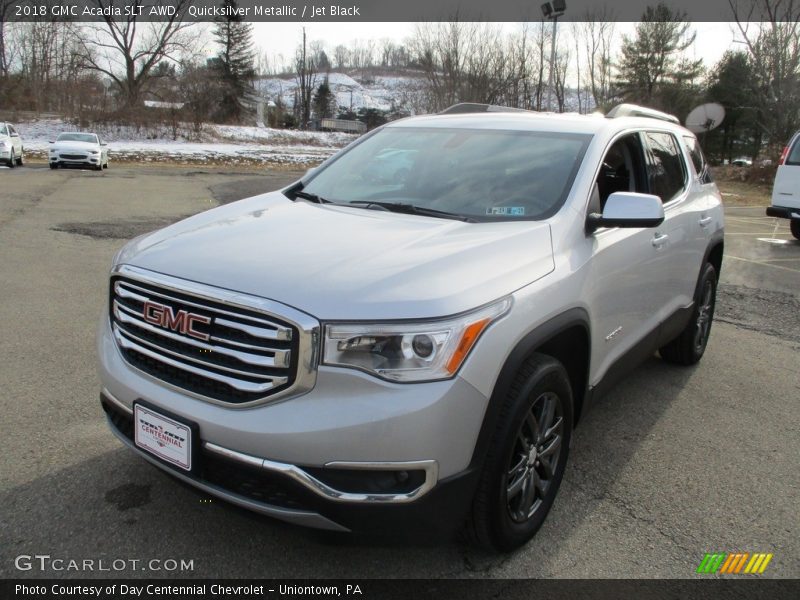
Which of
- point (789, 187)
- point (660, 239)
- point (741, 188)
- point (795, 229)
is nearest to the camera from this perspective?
point (660, 239)

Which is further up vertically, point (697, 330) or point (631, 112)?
point (631, 112)

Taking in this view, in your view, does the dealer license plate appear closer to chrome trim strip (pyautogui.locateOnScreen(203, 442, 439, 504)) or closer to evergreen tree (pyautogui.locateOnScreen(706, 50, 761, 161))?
chrome trim strip (pyautogui.locateOnScreen(203, 442, 439, 504))

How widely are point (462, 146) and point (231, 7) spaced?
7015cm

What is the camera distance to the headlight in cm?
213

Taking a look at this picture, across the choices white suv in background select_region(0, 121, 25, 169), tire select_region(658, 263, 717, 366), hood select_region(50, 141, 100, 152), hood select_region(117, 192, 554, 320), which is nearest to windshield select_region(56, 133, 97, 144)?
hood select_region(50, 141, 100, 152)

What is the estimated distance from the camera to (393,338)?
215 centimetres

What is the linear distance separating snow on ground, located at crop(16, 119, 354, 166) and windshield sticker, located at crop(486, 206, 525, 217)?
99.3 feet

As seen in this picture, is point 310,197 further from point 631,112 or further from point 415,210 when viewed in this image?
point 631,112

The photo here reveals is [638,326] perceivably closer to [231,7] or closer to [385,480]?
[385,480]

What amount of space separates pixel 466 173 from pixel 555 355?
3.71 ft

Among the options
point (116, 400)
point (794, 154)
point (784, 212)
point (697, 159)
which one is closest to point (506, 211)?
point (116, 400)

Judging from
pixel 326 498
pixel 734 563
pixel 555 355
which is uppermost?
pixel 555 355

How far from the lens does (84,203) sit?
13.2 meters

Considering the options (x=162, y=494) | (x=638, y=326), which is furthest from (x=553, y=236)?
(x=162, y=494)
